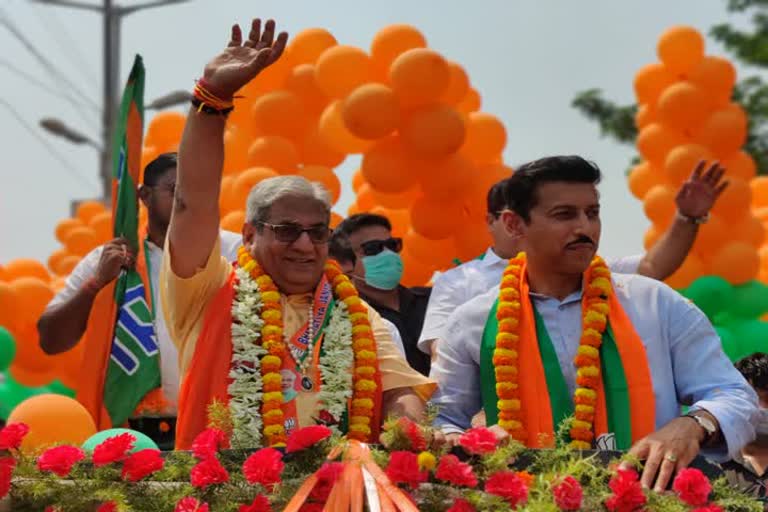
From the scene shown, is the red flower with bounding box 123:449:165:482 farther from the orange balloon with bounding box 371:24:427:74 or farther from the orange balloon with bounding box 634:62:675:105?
the orange balloon with bounding box 634:62:675:105

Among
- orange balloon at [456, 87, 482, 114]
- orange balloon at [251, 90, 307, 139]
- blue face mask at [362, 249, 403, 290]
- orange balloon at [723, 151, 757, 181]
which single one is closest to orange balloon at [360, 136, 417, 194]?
orange balloon at [251, 90, 307, 139]

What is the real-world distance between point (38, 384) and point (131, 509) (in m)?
9.43

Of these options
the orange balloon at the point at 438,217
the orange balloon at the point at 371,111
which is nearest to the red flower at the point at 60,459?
the orange balloon at the point at 371,111

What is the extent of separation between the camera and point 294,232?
3.37 m

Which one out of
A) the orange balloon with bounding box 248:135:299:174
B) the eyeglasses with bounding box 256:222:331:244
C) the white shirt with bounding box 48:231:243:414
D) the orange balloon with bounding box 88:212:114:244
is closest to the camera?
the eyeglasses with bounding box 256:222:331:244

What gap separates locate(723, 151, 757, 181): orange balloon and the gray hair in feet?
21.7

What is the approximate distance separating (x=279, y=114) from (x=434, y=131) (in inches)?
54.9

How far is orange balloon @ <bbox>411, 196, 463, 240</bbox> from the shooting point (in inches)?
293

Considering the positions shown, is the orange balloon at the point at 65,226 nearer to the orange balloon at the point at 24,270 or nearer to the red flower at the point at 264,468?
the orange balloon at the point at 24,270

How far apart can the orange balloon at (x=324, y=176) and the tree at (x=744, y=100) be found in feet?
45.3

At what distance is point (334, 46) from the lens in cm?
784

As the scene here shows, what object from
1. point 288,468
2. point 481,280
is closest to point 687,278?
point 481,280

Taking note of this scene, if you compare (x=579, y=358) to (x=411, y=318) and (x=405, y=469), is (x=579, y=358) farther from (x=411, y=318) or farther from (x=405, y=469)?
(x=411, y=318)

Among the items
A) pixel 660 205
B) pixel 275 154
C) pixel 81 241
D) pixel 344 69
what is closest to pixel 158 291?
pixel 344 69
